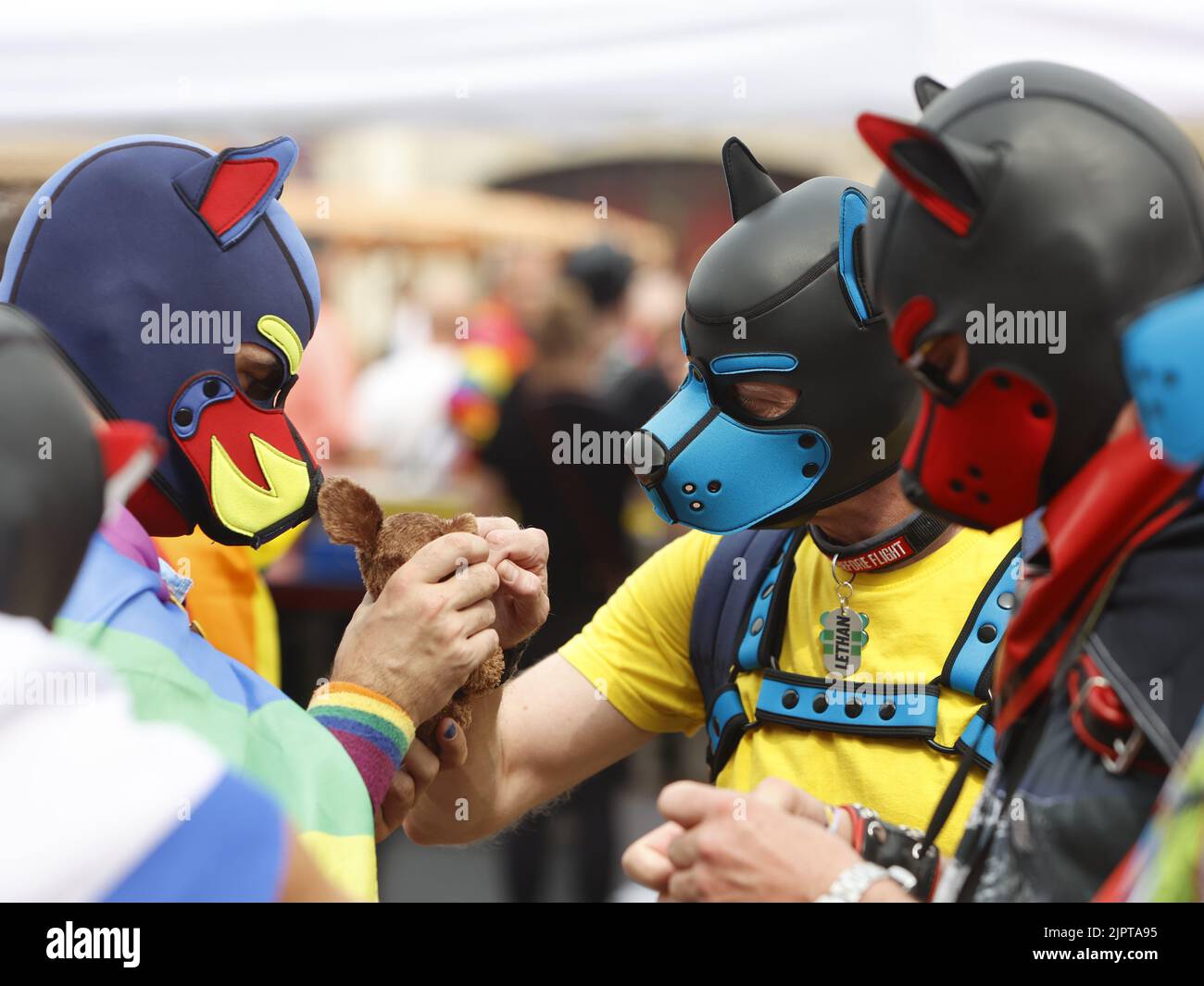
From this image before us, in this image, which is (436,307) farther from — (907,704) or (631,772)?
(907,704)

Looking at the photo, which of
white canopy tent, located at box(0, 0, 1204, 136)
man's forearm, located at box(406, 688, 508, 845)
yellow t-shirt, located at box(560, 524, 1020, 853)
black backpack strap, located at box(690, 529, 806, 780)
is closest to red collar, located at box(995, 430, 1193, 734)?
yellow t-shirt, located at box(560, 524, 1020, 853)

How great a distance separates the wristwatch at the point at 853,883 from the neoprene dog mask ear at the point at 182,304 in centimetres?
107

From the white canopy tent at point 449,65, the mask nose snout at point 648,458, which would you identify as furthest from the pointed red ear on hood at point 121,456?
the white canopy tent at point 449,65

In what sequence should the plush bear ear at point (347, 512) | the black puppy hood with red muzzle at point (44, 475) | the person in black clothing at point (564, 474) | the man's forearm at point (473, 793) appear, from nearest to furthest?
the black puppy hood with red muzzle at point (44, 475), the plush bear ear at point (347, 512), the man's forearm at point (473, 793), the person in black clothing at point (564, 474)

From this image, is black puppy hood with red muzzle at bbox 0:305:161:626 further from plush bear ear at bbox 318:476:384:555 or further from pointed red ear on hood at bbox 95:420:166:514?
plush bear ear at bbox 318:476:384:555

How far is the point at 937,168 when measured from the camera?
1.50m

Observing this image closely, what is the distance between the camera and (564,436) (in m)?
4.82

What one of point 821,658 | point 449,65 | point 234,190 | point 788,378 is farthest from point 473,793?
point 449,65

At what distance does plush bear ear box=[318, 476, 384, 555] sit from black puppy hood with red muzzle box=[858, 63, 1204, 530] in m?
0.94

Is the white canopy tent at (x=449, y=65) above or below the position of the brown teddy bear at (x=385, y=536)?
above

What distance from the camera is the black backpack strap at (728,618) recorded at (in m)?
2.25

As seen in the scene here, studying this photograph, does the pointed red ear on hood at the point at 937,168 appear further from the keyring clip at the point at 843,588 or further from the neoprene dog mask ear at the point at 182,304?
the neoprene dog mask ear at the point at 182,304

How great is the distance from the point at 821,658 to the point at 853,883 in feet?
2.32
